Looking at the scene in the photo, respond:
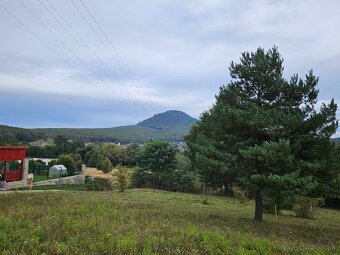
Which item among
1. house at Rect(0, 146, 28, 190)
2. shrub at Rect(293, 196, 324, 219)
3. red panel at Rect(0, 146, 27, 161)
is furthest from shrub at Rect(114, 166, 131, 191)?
shrub at Rect(293, 196, 324, 219)

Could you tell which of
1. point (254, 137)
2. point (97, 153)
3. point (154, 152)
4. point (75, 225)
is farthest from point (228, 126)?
point (97, 153)

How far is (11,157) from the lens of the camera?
97.9 ft

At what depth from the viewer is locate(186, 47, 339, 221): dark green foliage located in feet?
46.9

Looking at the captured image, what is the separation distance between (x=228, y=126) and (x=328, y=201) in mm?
23515

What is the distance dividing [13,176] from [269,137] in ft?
80.9

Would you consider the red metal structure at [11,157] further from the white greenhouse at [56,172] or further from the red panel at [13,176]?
the white greenhouse at [56,172]

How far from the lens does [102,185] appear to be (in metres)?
36.7

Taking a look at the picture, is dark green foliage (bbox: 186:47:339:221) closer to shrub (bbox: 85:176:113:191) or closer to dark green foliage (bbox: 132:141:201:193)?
shrub (bbox: 85:176:113:191)

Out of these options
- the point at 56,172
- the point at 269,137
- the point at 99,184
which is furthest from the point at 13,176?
the point at 269,137

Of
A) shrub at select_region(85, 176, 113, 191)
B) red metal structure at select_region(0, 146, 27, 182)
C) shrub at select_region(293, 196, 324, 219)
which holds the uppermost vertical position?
red metal structure at select_region(0, 146, 27, 182)

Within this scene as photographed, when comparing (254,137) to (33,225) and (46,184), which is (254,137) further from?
(46,184)

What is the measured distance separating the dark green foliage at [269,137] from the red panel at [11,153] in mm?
19035

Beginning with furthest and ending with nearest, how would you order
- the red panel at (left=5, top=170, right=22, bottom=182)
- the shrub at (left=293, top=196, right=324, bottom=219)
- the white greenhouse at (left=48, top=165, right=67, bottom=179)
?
the white greenhouse at (left=48, top=165, right=67, bottom=179) < the red panel at (left=5, top=170, right=22, bottom=182) < the shrub at (left=293, top=196, right=324, bottom=219)

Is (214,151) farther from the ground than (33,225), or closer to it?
farther from the ground
